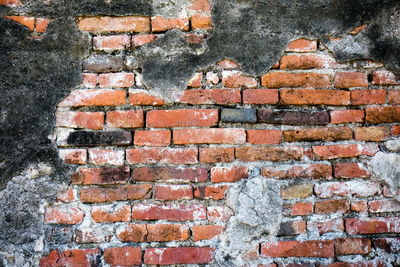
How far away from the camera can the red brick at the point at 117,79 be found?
1.62 m

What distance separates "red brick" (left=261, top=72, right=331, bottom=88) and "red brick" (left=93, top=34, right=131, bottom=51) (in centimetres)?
68

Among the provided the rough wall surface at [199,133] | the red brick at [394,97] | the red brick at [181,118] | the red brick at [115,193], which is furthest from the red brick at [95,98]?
the red brick at [394,97]

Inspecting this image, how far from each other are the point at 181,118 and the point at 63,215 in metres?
0.70

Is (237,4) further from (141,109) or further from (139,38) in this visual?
(141,109)

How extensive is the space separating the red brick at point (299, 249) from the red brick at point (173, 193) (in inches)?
16.7

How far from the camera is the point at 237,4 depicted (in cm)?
167

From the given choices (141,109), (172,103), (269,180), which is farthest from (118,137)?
(269,180)

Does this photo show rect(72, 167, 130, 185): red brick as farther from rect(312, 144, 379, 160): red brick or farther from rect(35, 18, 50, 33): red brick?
rect(312, 144, 379, 160): red brick

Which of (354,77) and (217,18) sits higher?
(217,18)

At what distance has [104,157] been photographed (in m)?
1.59

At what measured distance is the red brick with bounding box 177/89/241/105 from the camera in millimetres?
1621

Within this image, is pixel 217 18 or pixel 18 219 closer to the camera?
pixel 18 219

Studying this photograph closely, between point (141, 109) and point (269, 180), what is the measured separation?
0.69 m

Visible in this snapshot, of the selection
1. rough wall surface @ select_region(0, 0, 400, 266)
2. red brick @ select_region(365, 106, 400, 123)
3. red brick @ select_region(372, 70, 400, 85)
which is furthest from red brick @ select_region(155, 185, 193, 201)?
red brick @ select_region(372, 70, 400, 85)
